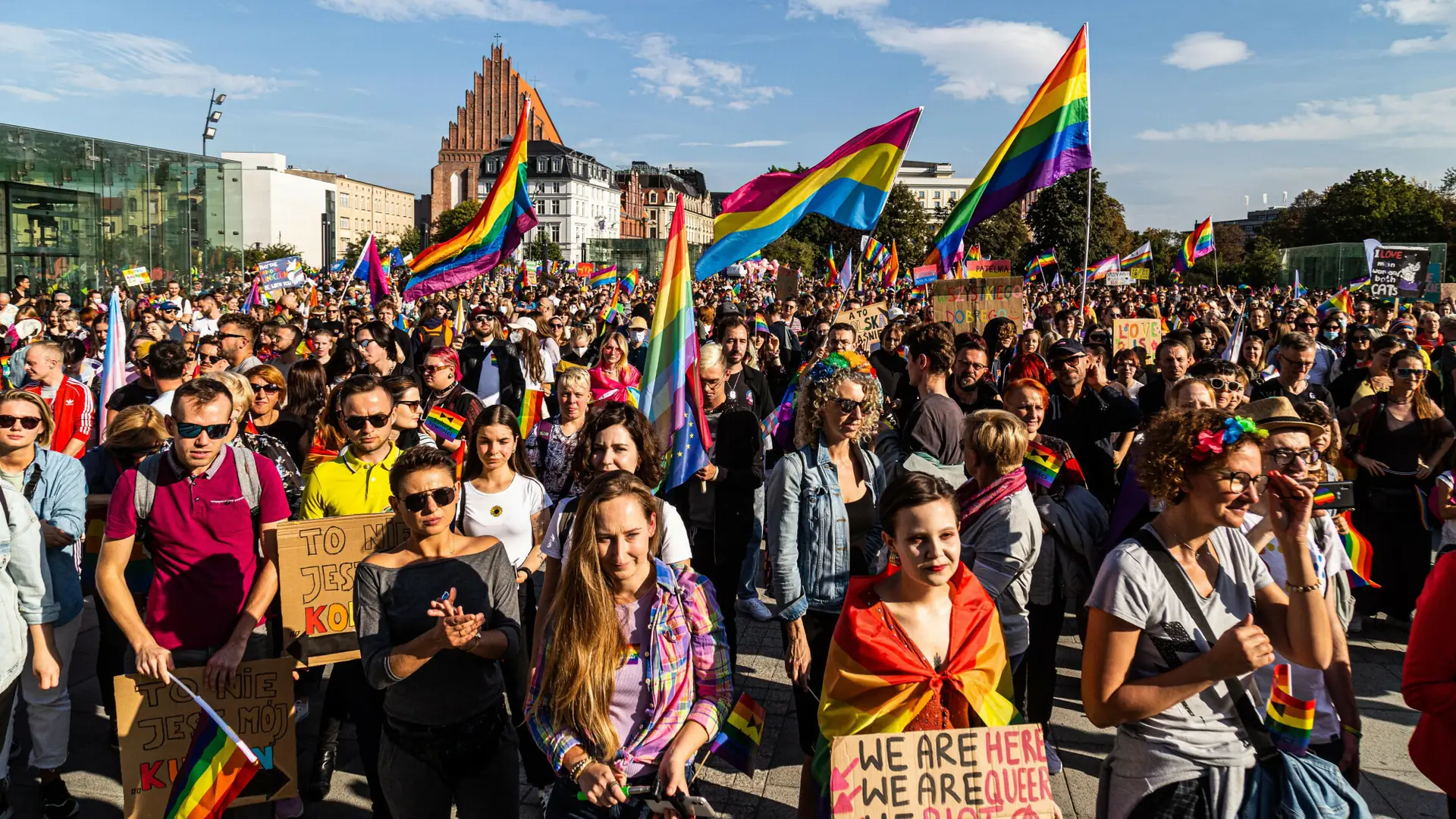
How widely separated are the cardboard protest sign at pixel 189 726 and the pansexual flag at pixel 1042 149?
6359 mm

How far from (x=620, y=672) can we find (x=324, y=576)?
67.6 inches

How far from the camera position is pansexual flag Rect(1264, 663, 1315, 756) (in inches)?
103

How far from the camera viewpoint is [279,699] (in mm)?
3896

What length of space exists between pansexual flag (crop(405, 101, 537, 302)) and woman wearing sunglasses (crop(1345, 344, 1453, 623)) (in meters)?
7.53

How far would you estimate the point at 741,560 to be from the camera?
5.61 metres

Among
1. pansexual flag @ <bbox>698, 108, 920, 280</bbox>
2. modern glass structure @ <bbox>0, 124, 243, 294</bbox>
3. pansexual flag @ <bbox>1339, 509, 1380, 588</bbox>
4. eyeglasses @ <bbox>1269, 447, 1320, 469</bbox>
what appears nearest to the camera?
eyeglasses @ <bbox>1269, 447, 1320, 469</bbox>

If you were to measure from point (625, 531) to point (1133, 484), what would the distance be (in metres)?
2.85

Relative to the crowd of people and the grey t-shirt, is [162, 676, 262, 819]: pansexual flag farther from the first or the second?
the grey t-shirt

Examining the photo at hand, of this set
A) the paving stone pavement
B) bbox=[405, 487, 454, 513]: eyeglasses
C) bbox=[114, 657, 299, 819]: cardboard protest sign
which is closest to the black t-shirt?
the paving stone pavement

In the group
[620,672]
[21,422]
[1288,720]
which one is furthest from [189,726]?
[1288,720]

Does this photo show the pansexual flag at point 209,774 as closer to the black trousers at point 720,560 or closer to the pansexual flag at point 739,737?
the pansexual flag at point 739,737

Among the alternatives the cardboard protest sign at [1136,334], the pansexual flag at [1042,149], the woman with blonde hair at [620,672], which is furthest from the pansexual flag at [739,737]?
the cardboard protest sign at [1136,334]

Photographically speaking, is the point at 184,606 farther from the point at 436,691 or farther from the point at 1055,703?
the point at 1055,703

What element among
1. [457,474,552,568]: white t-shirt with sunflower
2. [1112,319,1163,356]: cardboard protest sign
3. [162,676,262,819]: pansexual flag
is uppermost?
[1112,319,1163,356]: cardboard protest sign
